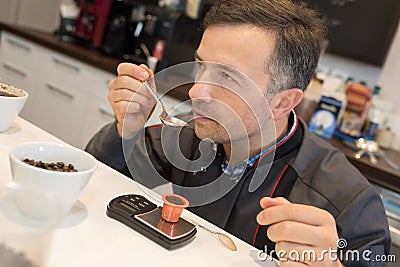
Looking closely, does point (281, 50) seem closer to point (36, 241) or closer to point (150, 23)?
point (36, 241)

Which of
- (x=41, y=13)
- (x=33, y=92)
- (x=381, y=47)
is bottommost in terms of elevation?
(x=33, y=92)

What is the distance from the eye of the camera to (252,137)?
2.60 feet

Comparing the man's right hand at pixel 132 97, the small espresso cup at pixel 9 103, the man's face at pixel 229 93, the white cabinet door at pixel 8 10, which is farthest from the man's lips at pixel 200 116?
the white cabinet door at pixel 8 10

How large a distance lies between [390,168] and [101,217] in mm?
1367

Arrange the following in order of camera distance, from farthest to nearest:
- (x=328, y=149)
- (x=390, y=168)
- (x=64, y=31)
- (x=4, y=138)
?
(x=64, y=31) < (x=390, y=168) < (x=328, y=149) < (x=4, y=138)

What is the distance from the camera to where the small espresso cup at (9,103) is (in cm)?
83

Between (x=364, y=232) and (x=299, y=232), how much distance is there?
331 mm

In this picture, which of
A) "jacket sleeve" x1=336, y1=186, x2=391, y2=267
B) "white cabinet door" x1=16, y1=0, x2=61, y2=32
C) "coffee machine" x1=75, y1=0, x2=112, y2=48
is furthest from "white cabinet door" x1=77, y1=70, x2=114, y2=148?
"jacket sleeve" x1=336, y1=186, x2=391, y2=267

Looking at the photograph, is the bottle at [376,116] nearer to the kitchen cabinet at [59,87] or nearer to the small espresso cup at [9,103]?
the kitchen cabinet at [59,87]

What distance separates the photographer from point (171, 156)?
0.98 meters

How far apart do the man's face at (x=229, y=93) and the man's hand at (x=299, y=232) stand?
0.15 meters

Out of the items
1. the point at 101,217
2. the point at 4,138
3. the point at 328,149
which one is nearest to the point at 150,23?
the point at 328,149

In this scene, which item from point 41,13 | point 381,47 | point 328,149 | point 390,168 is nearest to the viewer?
point 328,149

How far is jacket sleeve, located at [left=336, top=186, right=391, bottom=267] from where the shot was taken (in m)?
0.88
